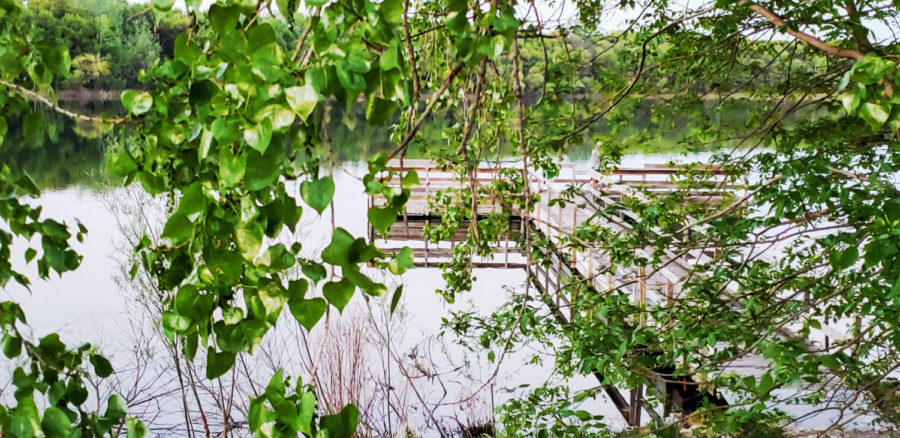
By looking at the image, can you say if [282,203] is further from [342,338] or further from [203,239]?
[342,338]

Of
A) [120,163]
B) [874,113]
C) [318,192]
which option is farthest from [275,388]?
[874,113]

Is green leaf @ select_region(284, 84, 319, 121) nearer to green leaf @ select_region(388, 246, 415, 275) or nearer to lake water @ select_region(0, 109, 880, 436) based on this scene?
green leaf @ select_region(388, 246, 415, 275)

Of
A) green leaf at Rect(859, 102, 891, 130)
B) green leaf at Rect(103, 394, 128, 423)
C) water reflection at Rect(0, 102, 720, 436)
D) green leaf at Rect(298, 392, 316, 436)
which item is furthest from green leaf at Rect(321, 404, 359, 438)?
water reflection at Rect(0, 102, 720, 436)

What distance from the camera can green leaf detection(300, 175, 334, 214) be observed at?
1.76ft

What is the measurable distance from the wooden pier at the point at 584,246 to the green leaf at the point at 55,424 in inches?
56.4

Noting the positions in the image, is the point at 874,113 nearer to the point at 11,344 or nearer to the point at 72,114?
the point at 72,114

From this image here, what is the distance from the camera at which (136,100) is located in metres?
0.65

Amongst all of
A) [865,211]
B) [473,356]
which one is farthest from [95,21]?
[865,211]

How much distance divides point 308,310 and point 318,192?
0.30 ft

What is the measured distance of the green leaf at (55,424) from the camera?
2.59ft

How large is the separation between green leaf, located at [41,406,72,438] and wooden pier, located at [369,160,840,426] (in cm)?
143

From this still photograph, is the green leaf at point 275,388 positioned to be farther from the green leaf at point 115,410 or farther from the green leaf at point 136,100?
the green leaf at point 115,410

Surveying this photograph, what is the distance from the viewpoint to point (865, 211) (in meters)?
1.71

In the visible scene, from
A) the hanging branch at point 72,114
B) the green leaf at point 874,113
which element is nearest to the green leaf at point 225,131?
the hanging branch at point 72,114
